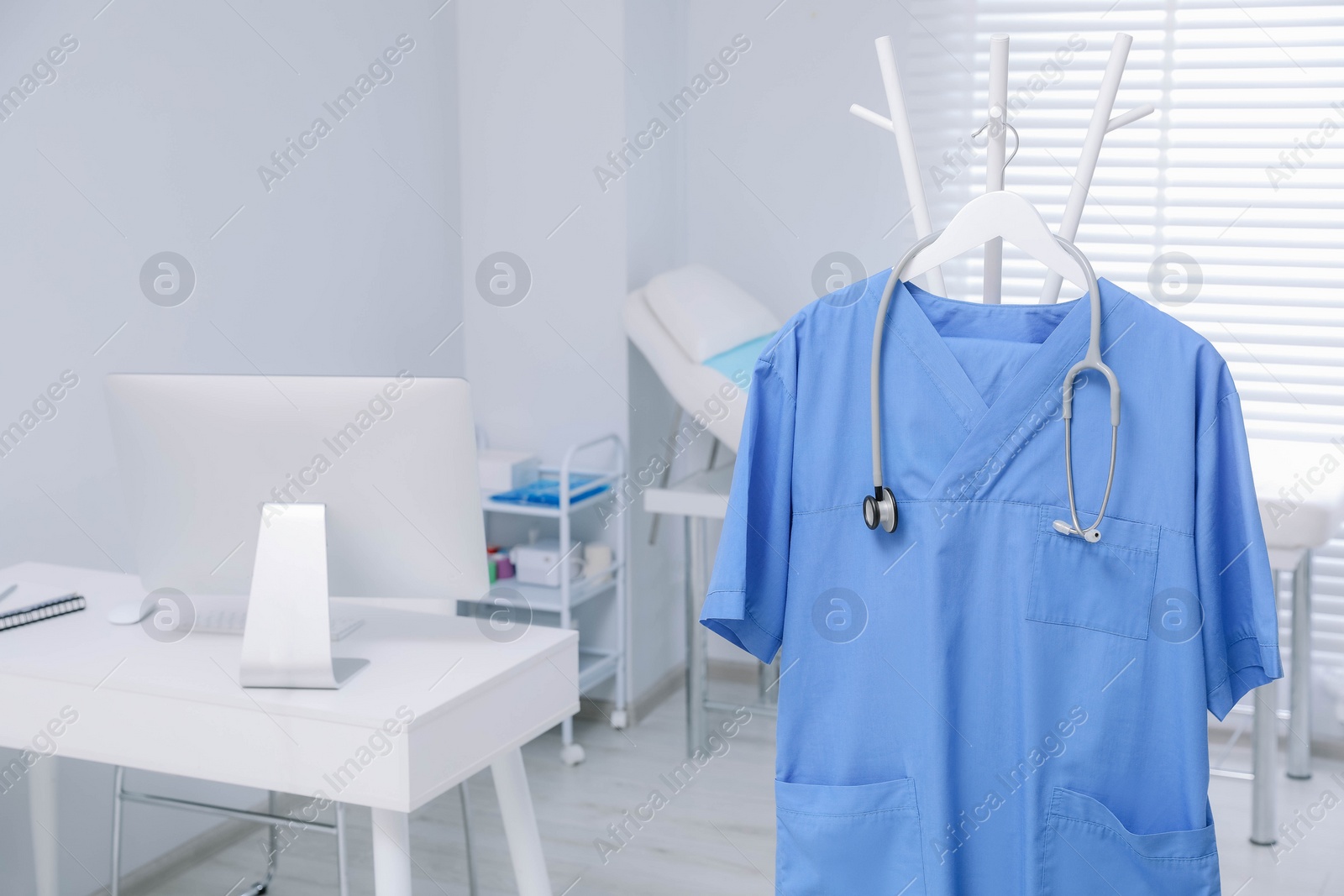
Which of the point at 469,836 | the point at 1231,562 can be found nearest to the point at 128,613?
the point at 469,836

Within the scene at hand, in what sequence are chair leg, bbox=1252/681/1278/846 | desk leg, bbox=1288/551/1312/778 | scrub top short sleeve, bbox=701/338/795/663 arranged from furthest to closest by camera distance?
desk leg, bbox=1288/551/1312/778 < chair leg, bbox=1252/681/1278/846 < scrub top short sleeve, bbox=701/338/795/663

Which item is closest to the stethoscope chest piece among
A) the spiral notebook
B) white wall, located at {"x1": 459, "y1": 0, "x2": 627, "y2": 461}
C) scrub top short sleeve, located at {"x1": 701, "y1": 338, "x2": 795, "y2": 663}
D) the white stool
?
scrub top short sleeve, located at {"x1": 701, "y1": 338, "x2": 795, "y2": 663}

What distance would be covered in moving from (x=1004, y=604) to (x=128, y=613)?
4.62ft

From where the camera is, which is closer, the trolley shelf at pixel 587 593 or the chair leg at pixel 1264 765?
the chair leg at pixel 1264 765

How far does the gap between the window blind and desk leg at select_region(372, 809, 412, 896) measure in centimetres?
235

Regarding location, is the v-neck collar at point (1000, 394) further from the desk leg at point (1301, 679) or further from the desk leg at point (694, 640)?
the desk leg at point (694, 640)

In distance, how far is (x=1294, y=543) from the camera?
2.37 m

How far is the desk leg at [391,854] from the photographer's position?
1.60m

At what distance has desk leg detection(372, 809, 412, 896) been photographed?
1597 mm

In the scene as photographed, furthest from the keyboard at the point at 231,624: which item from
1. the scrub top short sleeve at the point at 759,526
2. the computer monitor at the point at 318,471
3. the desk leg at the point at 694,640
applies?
the desk leg at the point at 694,640

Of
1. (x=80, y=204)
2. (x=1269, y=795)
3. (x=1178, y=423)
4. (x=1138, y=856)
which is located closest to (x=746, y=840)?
(x=1269, y=795)

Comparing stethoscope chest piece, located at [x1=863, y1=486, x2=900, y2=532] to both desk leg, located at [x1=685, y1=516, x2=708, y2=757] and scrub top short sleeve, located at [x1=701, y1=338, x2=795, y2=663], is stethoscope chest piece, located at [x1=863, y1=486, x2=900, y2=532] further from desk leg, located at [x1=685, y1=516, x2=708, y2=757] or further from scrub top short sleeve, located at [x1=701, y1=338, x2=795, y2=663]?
desk leg, located at [x1=685, y1=516, x2=708, y2=757]

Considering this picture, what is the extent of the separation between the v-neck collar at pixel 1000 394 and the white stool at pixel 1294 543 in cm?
114

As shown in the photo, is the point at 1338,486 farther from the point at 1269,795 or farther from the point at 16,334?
the point at 16,334
